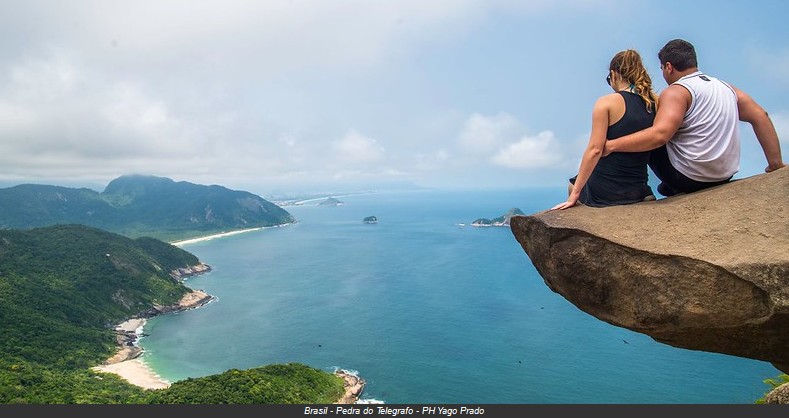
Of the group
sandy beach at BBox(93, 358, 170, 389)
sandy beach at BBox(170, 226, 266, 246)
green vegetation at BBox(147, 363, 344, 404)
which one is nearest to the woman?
green vegetation at BBox(147, 363, 344, 404)

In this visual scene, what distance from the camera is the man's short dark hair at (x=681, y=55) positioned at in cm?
455

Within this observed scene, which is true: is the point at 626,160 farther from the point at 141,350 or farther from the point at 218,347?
the point at 141,350

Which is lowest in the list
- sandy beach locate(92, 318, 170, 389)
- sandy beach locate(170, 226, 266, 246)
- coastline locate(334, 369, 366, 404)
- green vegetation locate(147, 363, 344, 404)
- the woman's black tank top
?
sandy beach locate(92, 318, 170, 389)

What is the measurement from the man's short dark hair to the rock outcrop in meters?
1.36

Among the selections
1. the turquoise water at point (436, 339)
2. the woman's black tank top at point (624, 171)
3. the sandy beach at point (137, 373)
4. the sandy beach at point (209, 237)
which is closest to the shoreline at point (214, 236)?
the sandy beach at point (209, 237)

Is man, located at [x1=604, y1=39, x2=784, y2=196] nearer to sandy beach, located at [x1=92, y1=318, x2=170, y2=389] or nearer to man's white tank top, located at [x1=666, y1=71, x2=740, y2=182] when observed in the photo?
man's white tank top, located at [x1=666, y1=71, x2=740, y2=182]

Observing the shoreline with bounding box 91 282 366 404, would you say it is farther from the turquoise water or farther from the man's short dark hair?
the man's short dark hair

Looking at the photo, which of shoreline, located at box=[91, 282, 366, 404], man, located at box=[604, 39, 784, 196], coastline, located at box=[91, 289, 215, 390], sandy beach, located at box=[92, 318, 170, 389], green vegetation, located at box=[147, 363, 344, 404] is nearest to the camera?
man, located at box=[604, 39, 784, 196]

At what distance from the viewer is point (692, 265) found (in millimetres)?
4012

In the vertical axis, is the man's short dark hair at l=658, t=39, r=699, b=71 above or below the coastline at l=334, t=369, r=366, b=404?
above

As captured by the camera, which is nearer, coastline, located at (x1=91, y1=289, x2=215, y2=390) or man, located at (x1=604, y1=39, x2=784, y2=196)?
man, located at (x1=604, y1=39, x2=784, y2=196)

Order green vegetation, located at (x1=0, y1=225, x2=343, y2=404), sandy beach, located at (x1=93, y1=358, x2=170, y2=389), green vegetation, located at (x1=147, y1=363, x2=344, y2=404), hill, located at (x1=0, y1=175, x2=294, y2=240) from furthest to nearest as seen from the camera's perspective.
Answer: hill, located at (x1=0, y1=175, x2=294, y2=240) → sandy beach, located at (x1=93, y1=358, x2=170, y2=389) → green vegetation, located at (x1=0, y1=225, x2=343, y2=404) → green vegetation, located at (x1=147, y1=363, x2=344, y2=404)

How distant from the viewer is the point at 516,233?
19.1 ft

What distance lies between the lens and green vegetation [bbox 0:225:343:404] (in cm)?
3331
